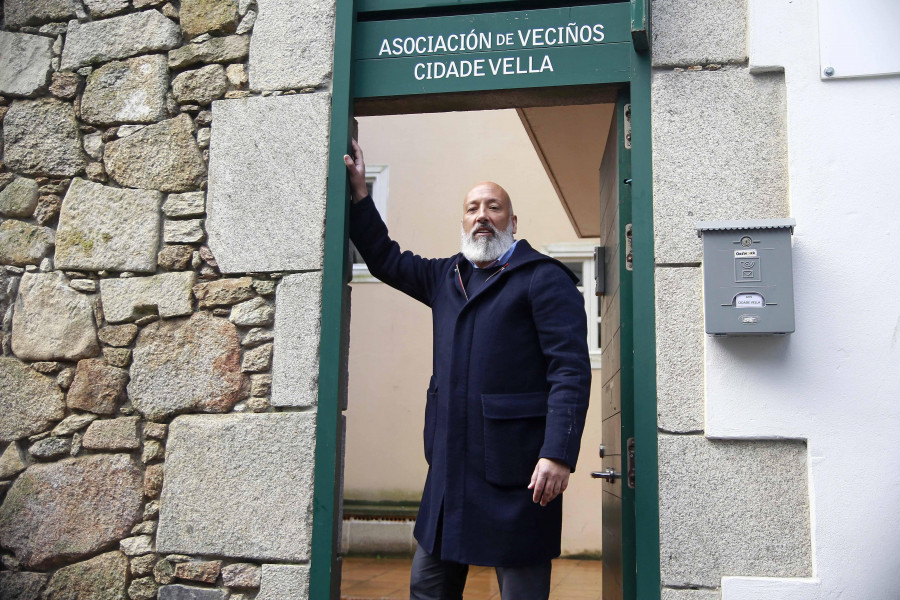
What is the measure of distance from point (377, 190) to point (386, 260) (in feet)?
21.2

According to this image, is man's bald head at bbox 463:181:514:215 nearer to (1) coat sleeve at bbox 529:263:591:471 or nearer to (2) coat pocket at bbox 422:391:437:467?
(1) coat sleeve at bbox 529:263:591:471

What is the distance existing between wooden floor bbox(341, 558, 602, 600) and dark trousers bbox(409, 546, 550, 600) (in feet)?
9.95

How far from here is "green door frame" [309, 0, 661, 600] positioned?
2912 millimetres

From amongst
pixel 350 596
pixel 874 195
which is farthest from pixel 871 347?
pixel 350 596

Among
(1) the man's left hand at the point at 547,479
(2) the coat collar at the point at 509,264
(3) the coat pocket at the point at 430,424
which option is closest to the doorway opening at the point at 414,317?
(2) the coat collar at the point at 509,264

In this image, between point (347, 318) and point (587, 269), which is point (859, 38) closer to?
point (347, 318)

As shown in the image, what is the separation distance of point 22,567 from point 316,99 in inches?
83.8

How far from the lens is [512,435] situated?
2891mm

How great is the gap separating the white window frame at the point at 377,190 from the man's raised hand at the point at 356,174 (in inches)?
246

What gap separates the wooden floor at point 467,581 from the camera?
612cm

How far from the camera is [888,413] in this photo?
2.78 m

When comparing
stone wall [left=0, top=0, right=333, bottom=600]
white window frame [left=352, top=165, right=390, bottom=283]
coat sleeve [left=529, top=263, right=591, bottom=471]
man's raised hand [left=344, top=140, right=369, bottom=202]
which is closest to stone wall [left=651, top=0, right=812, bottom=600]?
coat sleeve [left=529, top=263, right=591, bottom=471]

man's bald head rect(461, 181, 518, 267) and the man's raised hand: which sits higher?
the man's raised hand

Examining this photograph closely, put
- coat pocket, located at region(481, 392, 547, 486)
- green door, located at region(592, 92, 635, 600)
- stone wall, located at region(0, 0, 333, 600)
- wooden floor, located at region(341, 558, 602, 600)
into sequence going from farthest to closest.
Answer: wooden floor, located at region(341, 558, 602, 600) < stone wall, located at region(0, 0, 333, 600) < green door, located at region(592, 92, 635, 600) < coat pocket, located at region(481, 392, 547, 486)
